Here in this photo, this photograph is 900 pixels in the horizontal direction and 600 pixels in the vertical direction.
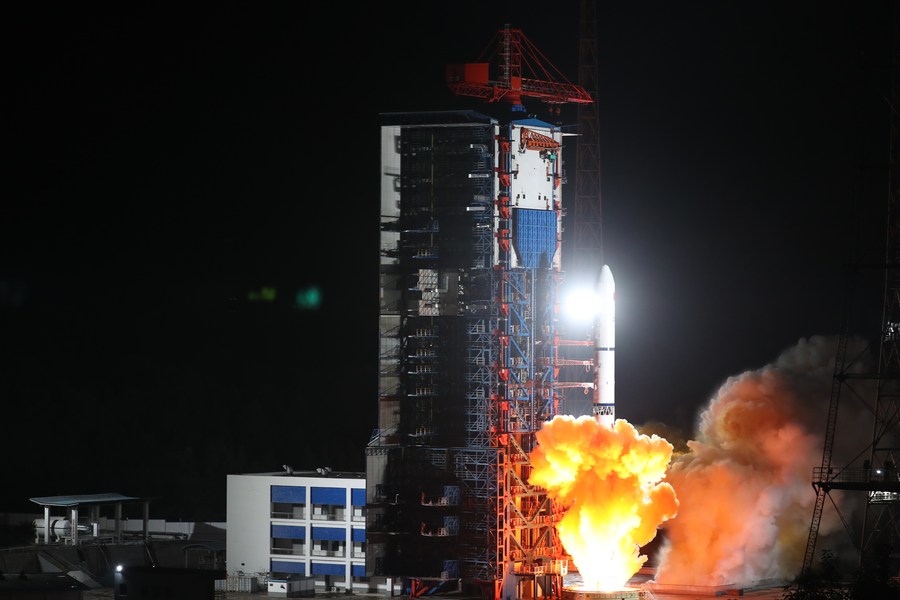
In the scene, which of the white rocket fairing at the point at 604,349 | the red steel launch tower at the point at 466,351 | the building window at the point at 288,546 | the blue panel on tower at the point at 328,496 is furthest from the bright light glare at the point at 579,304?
the building window at the point at 288,546

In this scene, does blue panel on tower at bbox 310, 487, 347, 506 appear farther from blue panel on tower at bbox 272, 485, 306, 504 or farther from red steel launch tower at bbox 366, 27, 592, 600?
red steel launch tower at bbox 366, 27, 592, 600

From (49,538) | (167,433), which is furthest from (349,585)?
(167,433)

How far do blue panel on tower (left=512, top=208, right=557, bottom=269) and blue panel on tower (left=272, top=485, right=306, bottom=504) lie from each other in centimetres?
1012

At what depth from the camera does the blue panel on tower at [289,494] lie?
176 ft

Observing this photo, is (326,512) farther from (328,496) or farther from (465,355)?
(465,355)

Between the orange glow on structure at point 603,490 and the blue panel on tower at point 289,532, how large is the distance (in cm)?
876

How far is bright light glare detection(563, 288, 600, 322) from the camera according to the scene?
5172cm

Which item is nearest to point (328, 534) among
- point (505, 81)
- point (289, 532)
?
point (289, 532)

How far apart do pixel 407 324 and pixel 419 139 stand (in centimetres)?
538

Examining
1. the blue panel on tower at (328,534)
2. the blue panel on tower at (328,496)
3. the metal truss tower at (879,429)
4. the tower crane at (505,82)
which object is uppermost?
the tower crane at (505,82)

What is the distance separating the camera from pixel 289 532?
5372 cm

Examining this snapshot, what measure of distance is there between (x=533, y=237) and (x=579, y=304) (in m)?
2.81

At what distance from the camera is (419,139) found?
5044 centimetres

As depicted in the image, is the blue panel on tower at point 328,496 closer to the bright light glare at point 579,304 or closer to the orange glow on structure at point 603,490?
the orange glow on structure at point 603,490
